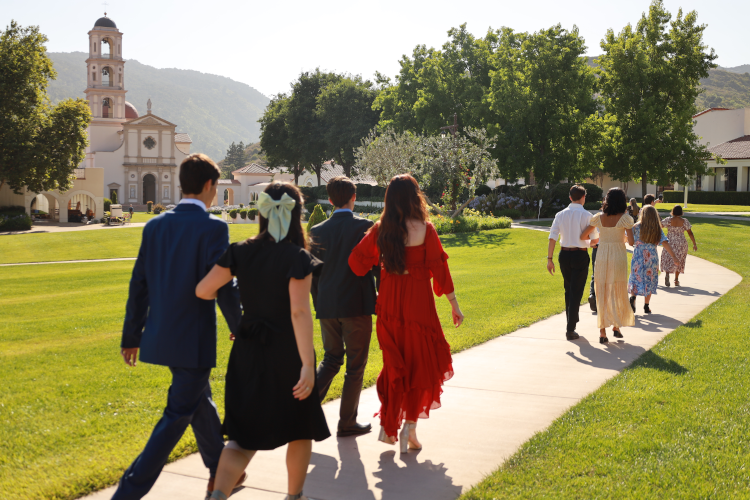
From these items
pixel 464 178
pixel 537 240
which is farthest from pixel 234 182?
pixel 537 240

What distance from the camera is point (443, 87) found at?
135 feet

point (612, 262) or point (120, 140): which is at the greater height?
point (120, 140)

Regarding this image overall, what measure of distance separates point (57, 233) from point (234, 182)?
50.7 meters

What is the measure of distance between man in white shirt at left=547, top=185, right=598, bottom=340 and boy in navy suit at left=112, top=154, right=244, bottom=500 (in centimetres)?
573

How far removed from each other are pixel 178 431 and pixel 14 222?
142 feet

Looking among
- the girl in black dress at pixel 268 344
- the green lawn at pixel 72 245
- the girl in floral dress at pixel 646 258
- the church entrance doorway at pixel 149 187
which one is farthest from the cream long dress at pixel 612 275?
the church entrance doorway at pixel 149 187

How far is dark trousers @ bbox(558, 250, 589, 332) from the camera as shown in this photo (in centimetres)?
826

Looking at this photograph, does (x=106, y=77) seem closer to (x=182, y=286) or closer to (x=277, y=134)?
(x=277, y=134)

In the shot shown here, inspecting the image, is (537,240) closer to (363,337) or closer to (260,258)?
(363,337)

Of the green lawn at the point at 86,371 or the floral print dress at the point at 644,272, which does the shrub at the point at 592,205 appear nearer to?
the green lawn at the point at 86,371

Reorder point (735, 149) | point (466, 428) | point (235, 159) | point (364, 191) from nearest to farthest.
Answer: point (466, 428)
point (735, 149)
point (364, 191)
point (235, 159)

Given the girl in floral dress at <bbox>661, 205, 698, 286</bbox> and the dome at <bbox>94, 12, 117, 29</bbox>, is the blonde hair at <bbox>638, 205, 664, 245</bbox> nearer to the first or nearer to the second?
the girl in floral dress at <bbox>661, 205, 698, 286</bbox>

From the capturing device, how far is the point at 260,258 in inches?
A: 130

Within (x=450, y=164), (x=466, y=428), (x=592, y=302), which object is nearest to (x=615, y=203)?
(x=592, y=302)
